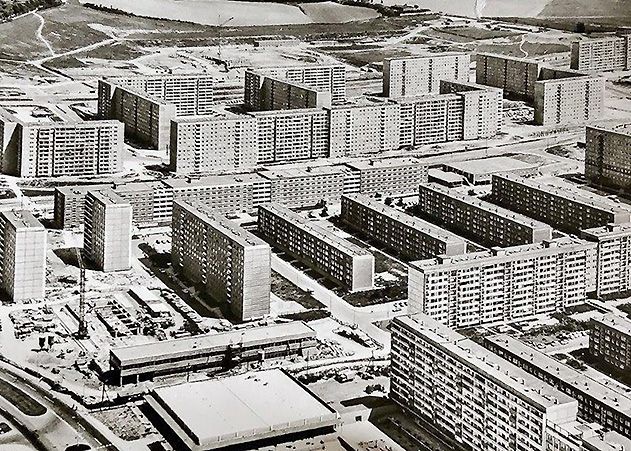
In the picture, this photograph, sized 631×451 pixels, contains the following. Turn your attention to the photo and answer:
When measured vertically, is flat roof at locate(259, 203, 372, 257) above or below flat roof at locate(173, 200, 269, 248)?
below

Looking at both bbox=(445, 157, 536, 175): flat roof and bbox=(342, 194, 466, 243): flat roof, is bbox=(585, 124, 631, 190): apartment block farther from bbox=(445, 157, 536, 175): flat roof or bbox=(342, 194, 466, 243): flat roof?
bbox=(342, 194, 466, 243): flat roof

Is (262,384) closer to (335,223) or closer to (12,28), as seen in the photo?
(335,223)

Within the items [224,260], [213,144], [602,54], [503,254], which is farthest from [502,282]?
[602,54]

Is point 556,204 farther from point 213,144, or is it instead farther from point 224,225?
point 213,144

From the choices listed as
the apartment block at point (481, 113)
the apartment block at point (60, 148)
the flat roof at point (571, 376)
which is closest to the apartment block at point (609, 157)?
the apartment block at point (481, 113)

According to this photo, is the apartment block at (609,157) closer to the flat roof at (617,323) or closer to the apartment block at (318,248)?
the apartment block at (318,248)

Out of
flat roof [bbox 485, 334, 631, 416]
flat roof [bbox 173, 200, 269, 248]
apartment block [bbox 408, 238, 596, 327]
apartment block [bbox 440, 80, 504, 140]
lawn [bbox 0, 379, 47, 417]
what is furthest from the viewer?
apartment block [bbox 440, 80, 504, 140]

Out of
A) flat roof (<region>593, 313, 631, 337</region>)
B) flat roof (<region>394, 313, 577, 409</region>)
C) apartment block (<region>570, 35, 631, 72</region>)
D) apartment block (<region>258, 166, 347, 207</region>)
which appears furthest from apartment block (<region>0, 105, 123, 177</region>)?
apartment block (<region>570, 35, 631, 72</region>)
